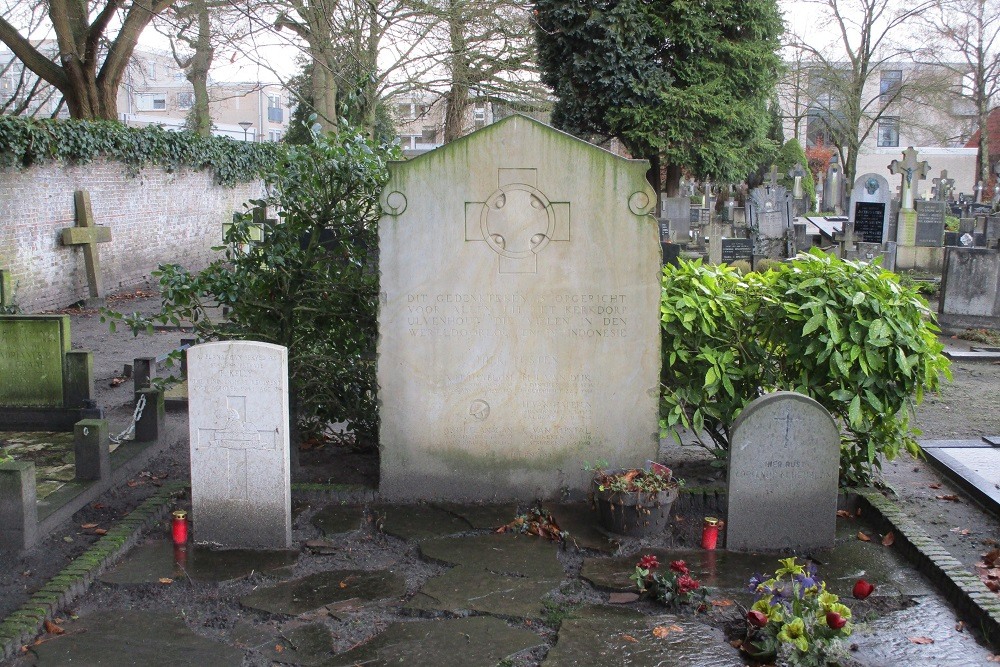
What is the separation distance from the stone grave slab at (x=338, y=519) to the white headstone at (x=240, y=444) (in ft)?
1.14

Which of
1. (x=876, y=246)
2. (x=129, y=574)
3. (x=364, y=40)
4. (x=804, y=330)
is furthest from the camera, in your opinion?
(x=876, y=246)

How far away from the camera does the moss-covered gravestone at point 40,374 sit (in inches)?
311

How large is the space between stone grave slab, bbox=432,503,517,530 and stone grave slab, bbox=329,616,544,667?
1.19 metres

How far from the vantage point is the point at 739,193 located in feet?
118

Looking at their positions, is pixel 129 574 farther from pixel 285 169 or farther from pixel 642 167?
pixel 642 167

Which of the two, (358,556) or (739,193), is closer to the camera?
(358,556)

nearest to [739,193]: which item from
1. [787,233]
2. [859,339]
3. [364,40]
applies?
[787,233]

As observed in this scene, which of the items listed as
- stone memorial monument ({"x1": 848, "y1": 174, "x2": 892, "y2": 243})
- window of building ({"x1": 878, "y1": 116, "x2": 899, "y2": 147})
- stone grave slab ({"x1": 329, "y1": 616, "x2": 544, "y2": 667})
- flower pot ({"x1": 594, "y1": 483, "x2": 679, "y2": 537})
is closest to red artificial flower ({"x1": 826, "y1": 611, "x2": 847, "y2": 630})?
stone grave slab ({"x1": 329, "y1": 616, "x2": 544, "y2": 667})

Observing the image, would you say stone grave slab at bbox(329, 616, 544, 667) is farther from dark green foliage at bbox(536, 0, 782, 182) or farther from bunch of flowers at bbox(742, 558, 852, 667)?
dark green foliage at bbox(536, 0, 782, 182)

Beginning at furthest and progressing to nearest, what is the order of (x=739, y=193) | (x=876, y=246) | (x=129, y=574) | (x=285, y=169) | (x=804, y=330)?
1. (x=739, y=193)
2. (x=876, y=246)
3. (x=285, y=169)
4. (x=804, y=330)
5. (x=129, y=574)

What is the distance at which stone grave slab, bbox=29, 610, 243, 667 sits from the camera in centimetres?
409

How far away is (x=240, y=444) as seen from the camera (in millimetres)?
5199

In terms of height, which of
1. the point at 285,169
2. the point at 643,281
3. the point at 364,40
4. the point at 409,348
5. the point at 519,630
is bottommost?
the point at 519,630

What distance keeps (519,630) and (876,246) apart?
1673 centimetres
